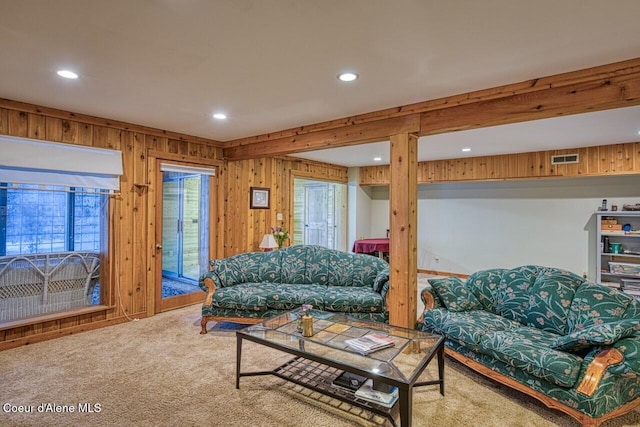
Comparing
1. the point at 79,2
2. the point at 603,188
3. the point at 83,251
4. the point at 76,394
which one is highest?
the point at 79,2

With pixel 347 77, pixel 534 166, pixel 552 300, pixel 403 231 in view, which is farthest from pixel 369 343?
pixel 534 166

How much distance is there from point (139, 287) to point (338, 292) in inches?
103

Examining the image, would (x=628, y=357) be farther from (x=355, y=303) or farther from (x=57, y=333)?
(x=57, y=333)

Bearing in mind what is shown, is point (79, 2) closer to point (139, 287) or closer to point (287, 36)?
point (287, 36)

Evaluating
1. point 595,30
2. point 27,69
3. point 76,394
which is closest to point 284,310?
point 76,394

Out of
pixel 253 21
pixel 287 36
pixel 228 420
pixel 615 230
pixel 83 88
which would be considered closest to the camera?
pixel 253 21

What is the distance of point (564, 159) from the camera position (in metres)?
5.55

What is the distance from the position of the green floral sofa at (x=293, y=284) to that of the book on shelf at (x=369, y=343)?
3.54 feet

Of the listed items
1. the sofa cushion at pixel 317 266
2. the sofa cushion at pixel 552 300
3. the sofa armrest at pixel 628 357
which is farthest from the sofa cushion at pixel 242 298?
the sofa armrest at pixel 628 357

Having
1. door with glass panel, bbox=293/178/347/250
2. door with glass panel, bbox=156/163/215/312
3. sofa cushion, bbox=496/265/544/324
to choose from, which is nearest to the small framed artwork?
door with glass panel, bbox=156/163/215/312

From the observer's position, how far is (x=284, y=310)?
3.79 meters

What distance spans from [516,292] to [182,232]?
4.32 m

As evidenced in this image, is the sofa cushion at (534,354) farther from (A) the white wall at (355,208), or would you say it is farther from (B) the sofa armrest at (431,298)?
(A) the white wall at (355,208)

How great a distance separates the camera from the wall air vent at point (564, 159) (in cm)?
548
